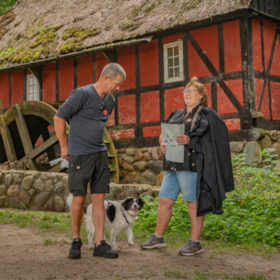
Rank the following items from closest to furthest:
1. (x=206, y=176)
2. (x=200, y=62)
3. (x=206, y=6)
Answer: (x=206, y=176) → (x=206, y=6) → (x=200, y=62)

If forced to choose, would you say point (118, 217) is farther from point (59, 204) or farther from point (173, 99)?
point (173, 99)

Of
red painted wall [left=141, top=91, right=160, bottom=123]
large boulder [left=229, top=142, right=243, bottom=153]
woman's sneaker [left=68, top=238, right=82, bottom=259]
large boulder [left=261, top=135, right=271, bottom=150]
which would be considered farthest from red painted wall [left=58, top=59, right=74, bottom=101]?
woman's sneaker [left=68, top=238, right=82, bottom=259]

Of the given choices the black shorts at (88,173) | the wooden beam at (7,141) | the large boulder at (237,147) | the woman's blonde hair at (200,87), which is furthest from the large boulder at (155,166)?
the black shorts at (88,173)

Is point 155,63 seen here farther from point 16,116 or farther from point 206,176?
point 206,176

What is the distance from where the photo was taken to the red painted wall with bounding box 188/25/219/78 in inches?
356

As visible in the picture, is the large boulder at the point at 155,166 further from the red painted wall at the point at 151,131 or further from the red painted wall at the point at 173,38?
the red painted wall at the point at 173,38

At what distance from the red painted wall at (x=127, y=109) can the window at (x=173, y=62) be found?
1.12 metres

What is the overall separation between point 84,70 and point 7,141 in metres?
2.95

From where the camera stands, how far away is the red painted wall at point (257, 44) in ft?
29.1

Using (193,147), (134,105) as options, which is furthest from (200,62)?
(193,147)

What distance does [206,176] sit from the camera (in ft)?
11.8

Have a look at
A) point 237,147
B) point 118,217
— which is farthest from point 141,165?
point 118,217

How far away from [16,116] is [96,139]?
24.2 ft

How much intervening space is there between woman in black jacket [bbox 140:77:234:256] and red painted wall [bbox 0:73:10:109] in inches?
413
